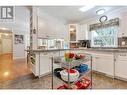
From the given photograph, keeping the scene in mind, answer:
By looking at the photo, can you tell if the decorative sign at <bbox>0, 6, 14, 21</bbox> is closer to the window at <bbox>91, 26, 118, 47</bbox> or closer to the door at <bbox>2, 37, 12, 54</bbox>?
the window at <bbox>91, 26, 118, 47</bbox>

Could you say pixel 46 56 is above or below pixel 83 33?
below

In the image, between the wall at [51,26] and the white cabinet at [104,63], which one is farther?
the wall at [51,26]

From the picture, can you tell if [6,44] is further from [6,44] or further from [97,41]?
[97,41]

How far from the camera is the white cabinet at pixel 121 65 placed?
2.71 meters

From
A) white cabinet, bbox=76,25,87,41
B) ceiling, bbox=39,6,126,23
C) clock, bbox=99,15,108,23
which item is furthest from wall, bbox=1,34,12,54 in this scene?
clock, bbox=99,15,108,23

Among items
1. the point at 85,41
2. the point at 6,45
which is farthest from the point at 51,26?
the point at 6,45

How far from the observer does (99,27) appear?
13.4ft

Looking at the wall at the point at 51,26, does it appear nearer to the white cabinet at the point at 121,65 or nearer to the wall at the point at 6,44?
the white cabinet at the point at 121,65

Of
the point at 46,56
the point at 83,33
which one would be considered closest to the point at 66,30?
the point at 83,33

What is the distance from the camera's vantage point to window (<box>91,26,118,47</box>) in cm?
377

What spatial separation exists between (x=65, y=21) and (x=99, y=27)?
1714mm

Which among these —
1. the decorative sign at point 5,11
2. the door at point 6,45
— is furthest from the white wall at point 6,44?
the decorative sign at point 5,11

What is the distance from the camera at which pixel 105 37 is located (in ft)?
13.5
